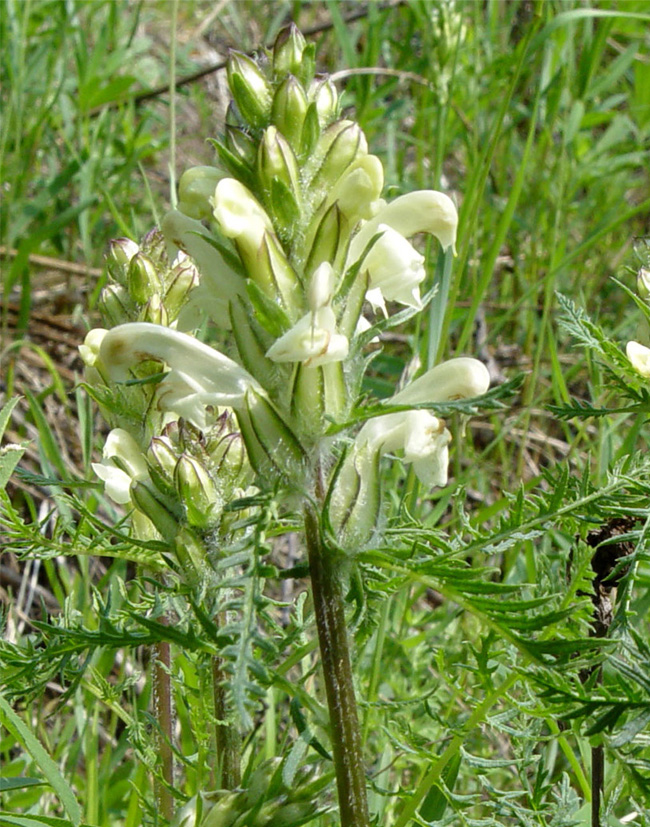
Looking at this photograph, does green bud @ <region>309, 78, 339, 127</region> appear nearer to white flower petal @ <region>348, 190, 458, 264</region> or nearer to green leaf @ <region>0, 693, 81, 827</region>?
white flower petal @ <region>348, 190, 458, 264</region>

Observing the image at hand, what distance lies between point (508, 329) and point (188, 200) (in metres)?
3.10

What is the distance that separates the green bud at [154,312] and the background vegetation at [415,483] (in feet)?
1.31

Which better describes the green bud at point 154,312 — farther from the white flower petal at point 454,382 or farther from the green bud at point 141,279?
the white flower petal at point 454,382

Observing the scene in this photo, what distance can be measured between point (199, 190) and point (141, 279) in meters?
0.62

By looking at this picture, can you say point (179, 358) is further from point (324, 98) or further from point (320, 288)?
point (324, 98)

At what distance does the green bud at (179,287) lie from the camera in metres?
1.93

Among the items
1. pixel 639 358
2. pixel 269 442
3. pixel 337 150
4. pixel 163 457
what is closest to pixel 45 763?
pixel 163 457

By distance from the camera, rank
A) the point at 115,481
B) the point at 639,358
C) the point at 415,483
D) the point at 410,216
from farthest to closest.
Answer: the point at 415,483 → the point at 115,481 → the point at 639,358 → the point at 410,216

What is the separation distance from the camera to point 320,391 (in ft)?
3.85

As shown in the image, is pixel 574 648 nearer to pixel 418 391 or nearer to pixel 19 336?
pixel 418 391

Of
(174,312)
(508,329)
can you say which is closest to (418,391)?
(174,312)

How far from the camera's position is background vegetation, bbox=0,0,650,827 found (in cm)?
121

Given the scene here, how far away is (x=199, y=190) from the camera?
1.30 meters

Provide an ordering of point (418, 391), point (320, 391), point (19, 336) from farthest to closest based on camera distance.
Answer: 1. point (19, 336)
2. point (418, 391)
3. point (320, 391)
